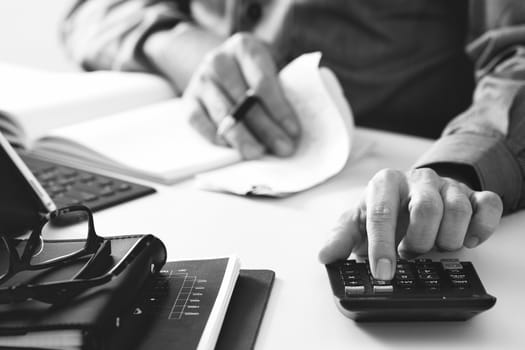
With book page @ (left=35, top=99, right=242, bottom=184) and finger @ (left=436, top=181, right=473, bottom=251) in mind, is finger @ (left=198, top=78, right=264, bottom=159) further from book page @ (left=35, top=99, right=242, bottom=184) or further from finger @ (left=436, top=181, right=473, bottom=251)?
finger @ (left=436, top=181, right=473, bottom=251)

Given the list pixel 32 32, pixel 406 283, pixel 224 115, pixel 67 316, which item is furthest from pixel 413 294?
pixel 32 32

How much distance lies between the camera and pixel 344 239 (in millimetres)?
564

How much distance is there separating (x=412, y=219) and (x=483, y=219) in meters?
0.07

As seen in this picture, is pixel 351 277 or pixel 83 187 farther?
pixel 83 187

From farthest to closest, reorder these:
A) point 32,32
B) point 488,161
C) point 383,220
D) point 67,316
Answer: point 32,32
point 488,161
point 383,220
point 67,316

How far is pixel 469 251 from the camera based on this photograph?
62 cm

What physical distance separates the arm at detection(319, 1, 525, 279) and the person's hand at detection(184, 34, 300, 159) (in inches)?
9.0

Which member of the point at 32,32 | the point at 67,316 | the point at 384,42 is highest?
the point at 67,316

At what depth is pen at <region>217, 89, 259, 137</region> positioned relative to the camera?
91 cm

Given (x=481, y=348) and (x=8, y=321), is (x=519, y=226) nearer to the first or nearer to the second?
(x=481, y=348)

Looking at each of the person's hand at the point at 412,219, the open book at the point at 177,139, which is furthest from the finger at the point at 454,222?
the open book at the point at 177,139

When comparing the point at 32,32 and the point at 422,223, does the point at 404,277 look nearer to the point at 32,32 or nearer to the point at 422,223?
the point at 422,223

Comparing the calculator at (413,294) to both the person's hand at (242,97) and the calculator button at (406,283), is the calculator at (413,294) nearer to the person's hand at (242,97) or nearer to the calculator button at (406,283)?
the calculator button at (406,283)

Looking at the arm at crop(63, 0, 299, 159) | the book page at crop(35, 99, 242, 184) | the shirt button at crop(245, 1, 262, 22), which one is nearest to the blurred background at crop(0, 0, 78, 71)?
the arm at crop(63, 0, 299, 159)
